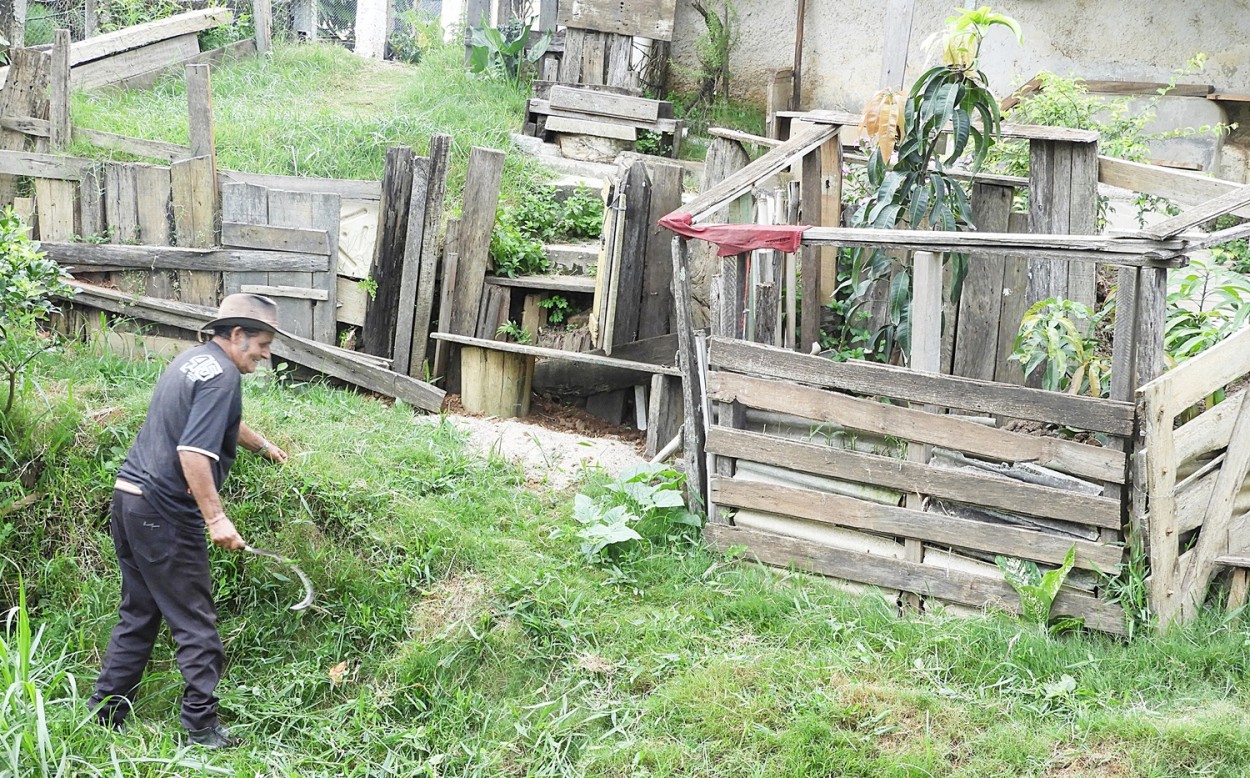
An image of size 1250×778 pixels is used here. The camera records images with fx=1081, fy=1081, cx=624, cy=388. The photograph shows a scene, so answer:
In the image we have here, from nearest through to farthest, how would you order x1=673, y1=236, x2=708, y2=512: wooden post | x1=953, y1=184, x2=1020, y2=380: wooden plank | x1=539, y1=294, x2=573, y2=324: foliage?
x1=673, y1=236, x2=708, y2=512: wooden post → x1=953, y1=184, x2=1020, y2=380: wooden plank → x1=539, y1=294, x2=573, y2=324: foliage

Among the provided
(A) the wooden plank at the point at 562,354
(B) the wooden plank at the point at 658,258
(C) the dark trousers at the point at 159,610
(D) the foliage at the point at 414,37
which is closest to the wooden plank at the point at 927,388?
(A) the wooden plank at the point at 562,354

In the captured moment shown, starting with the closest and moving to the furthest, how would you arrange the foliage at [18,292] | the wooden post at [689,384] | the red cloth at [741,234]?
the red cloth at [741,234]
the foliage at [18,292]
the wooden post at [689,384]

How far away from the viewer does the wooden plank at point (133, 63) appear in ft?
38.9

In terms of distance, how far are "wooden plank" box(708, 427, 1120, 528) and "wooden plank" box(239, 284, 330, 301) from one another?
4.11 metres

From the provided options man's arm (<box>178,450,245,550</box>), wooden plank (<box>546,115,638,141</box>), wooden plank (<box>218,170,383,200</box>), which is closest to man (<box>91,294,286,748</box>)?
man's arm (<box>178,450,245,550</box>)

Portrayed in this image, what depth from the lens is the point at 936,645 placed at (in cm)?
513

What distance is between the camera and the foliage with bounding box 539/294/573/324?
8.68m

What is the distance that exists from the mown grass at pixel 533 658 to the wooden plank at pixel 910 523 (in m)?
0.35

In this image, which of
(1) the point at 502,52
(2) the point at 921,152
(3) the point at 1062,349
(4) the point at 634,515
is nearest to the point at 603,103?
(1) the point at 502,52

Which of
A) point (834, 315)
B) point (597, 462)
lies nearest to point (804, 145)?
point (834, 315)

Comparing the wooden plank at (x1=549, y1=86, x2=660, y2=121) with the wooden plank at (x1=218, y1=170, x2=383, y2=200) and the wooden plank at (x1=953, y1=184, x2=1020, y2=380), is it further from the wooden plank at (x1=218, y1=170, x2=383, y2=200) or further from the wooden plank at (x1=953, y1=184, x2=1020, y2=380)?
the wooden plank at (x1=953, y1=184, x2=1020, y2=380)

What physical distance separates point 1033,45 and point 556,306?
5.96 m

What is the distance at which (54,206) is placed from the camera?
8820mm

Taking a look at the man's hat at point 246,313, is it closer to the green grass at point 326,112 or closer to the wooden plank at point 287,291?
the wooden plank at point 287,291
